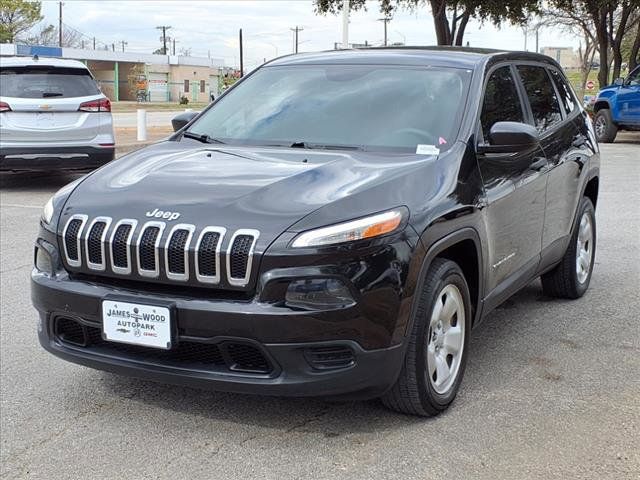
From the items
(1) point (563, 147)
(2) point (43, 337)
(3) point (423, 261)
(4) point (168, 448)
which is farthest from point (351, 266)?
(1) point (563, 147)

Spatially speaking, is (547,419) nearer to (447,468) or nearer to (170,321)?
(447,468)

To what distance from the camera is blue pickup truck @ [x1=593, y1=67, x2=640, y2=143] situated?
18672mm

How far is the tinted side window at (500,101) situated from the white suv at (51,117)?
7618mm

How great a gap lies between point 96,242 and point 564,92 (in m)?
3.72

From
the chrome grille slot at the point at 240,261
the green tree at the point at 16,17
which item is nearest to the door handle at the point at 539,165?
the chrome grille slot at the point at 240,261

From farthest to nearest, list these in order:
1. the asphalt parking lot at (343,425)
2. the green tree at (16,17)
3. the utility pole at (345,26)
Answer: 1. the green tree at (16,17)
2. the utility pole at (345,26)
3. the asphalt parking lot at (343,425)

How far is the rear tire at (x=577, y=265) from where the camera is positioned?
→ 562cm

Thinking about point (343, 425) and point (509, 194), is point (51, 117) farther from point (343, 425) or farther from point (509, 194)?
point (343, 425)

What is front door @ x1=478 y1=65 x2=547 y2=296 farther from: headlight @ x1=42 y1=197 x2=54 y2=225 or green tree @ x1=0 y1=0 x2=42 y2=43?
green tree @ x1=0 y1=0 x2=42 y2=43

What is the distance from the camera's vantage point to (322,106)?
14.6 feet

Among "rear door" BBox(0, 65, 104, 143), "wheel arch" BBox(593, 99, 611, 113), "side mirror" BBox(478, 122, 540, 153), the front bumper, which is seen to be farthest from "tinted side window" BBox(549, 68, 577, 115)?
"wheel arch" BBox(593, 99, 611, 113)

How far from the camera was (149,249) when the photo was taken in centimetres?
324

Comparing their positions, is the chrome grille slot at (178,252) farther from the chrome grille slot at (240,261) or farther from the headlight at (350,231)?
the headlight at (350,231)

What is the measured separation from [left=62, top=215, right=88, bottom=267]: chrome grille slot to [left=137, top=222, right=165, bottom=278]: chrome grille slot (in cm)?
33
